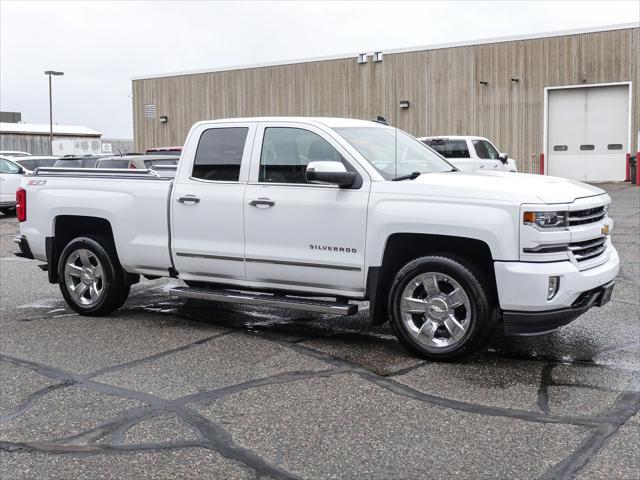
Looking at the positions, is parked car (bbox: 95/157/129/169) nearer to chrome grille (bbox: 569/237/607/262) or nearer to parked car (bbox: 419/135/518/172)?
parked car (bbox: 419/135/518/172)

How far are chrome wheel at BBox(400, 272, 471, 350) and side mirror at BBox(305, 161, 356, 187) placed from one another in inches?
37.8

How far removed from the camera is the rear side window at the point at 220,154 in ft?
23.9

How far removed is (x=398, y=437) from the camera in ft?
15.1

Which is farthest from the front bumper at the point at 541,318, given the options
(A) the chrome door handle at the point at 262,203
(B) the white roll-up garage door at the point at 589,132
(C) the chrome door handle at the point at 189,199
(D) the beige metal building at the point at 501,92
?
(B) the white roll-up garage door at the point at 589,132

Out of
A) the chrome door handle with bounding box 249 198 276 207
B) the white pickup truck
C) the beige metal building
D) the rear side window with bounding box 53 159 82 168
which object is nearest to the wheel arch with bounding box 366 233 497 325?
the white pickup truck

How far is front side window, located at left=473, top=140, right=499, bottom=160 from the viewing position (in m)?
23.0

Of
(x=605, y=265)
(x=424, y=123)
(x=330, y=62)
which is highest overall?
(x=330, y=62)

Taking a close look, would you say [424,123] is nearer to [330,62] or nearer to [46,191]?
[330,62]

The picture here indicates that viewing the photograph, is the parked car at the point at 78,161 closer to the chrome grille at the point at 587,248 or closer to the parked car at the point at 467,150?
the parked car at the point at 467,150

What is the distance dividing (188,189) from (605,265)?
3668mm

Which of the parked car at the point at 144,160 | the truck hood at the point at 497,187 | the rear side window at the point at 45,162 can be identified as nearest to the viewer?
the truck hood at the point at 497,187

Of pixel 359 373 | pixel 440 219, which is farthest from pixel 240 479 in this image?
pixel 440 219

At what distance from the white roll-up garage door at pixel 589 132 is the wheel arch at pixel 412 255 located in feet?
83.1

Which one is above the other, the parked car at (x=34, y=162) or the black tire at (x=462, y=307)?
the parked car at (x=34, y=162)
